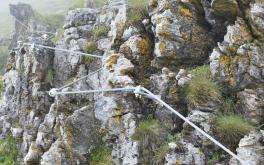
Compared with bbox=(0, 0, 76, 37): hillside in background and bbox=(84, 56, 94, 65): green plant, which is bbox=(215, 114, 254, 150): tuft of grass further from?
bbox=(0, 0, 76, 37): hillside in background

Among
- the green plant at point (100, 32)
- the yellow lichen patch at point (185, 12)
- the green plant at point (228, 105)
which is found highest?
the yellow lichen patch at point (185, 12)

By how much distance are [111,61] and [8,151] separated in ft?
22.3

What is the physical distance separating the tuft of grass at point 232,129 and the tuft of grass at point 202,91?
0.88 m

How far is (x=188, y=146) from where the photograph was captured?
11859 mm

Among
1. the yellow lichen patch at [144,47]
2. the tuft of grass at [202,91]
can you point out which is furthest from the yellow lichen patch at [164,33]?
the tuft of grass at [202,91]

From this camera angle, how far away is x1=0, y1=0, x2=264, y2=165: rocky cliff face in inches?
480

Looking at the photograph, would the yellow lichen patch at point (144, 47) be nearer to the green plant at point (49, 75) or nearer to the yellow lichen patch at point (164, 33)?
the yellow lichen patch at point (164, 33)

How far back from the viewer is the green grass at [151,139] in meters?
12.5

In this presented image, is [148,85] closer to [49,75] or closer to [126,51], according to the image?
[126,51]

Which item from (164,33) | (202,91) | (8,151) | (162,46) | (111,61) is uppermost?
(164,33)

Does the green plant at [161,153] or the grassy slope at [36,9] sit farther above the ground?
the grassy slope at [36,9]

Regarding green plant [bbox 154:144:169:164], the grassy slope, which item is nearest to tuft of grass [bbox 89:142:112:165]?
green plant [bbox 154:144:169:164]

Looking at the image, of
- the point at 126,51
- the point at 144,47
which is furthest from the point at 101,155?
the point at 144,47

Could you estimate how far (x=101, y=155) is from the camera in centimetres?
1393
